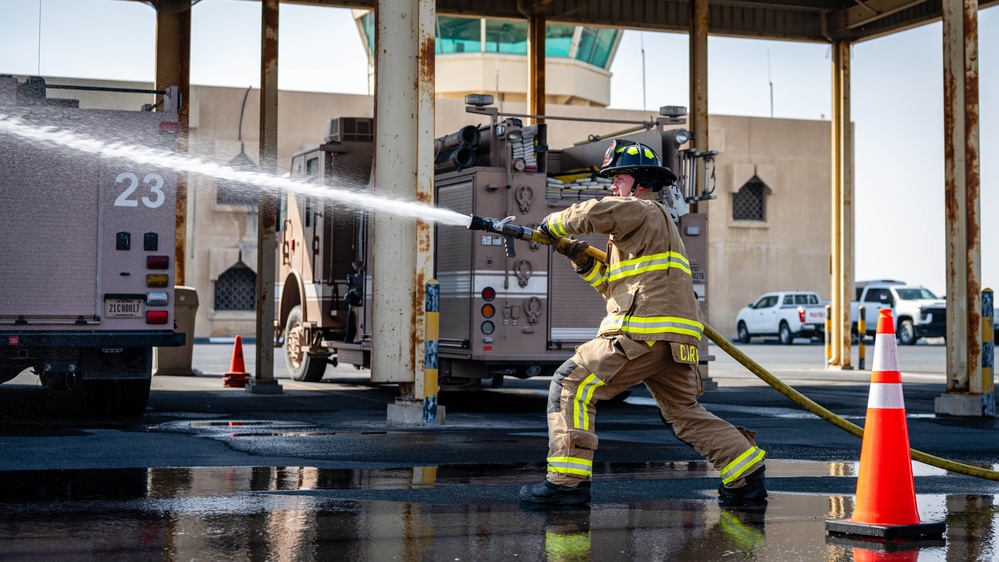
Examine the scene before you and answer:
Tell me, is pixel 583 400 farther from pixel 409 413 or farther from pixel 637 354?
pixel 409 413

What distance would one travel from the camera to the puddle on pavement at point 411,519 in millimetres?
5492

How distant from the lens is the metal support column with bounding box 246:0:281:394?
16.0 metres

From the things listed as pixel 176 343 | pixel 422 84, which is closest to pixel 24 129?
pixel 176 343

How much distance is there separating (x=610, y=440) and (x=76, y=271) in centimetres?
475

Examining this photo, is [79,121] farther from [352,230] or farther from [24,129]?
[352,230]

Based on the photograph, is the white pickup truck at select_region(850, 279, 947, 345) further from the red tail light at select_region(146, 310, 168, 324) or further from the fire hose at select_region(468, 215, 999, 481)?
the fire hose at select_region(468, 215, 999, 481)

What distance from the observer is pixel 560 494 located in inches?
267

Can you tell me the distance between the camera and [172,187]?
11430 millimetres

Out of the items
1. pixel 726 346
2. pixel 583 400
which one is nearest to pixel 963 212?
pixel 726 346

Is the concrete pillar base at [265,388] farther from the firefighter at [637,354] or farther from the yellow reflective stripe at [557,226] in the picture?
the yellow reflective stripe at [557,226]

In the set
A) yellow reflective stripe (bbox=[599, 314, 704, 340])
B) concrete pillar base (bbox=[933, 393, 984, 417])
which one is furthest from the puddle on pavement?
concrete pillar base (bbox=[933, 393, 984, 417])

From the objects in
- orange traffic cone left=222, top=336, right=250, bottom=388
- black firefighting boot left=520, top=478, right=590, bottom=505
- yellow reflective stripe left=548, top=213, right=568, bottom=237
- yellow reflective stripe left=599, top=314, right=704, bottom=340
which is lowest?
black firefighting boot left=520, top=478, right=590, bottom=505

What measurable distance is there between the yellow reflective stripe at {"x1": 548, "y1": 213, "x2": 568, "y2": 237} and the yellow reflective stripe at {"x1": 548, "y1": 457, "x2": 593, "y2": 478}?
120cm

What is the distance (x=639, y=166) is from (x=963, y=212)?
24.2ft
